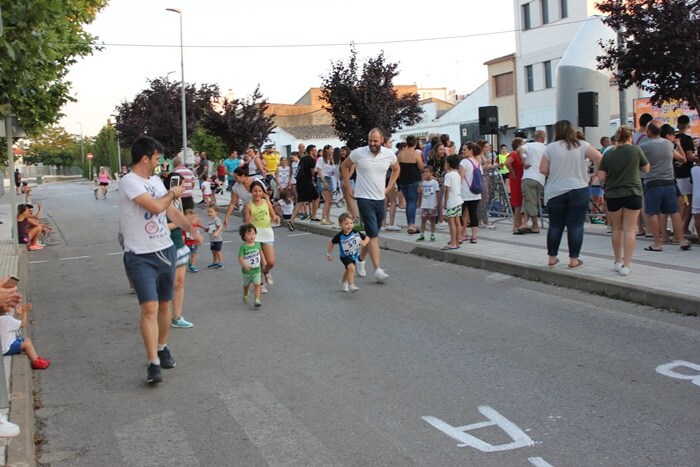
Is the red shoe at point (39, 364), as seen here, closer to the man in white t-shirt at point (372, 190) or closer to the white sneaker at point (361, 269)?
the man in white t-shirt at point (372, 190)

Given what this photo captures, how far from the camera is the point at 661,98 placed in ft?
54.5

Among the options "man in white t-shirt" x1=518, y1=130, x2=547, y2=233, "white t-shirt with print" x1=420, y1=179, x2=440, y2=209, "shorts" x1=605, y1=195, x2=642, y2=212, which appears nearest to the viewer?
"shorts" x1=605, y1=195, x2=642, y2=212

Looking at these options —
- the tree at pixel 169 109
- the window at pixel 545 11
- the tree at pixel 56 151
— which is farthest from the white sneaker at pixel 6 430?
the tree at pixel 56 151

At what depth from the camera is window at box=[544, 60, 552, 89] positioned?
Answer: 47.0 m

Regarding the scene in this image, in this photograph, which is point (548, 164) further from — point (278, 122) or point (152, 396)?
point (278, 122)

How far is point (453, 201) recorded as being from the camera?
41.8ft

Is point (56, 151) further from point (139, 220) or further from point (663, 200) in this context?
point (139, 220)

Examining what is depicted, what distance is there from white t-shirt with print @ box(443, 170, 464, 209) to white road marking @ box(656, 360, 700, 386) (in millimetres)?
6715

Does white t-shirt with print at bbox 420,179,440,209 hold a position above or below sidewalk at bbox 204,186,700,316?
above

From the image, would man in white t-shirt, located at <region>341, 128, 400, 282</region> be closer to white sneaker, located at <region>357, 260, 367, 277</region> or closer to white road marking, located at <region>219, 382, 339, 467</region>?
white sneaker, located at <region>357, 260, 367, 277</region>

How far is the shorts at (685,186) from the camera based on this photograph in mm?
12461

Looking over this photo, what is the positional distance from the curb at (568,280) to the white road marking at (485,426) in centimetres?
363

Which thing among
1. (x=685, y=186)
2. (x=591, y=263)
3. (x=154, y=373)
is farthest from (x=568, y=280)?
(x=154, y=373)

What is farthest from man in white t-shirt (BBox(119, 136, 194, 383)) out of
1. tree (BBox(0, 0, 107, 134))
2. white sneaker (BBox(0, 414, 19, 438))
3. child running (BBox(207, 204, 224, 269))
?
child running (BBox(207, 204, 224, 269))
